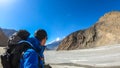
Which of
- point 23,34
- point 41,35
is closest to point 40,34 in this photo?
point 41,35

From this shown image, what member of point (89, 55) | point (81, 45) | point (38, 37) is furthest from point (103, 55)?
point (81, 45)

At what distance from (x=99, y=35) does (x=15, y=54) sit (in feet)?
145

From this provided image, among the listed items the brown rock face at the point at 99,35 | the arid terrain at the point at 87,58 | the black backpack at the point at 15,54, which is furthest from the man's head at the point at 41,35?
the brown rock face at the point at 99,35

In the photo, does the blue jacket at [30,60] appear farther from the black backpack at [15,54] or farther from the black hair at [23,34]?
the black hair at [23,34]

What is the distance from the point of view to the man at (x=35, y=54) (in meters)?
2.27

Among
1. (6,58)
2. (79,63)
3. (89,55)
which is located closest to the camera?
(6,58)

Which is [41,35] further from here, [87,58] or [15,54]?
[87,58]

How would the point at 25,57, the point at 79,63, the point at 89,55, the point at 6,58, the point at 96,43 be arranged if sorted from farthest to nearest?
the point at 96,43, the point at 89,55, the point at 79,63, the point at 6,58, the point at 25,57

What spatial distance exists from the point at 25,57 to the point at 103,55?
871 centimetres

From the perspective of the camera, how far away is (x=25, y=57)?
2.32 metres

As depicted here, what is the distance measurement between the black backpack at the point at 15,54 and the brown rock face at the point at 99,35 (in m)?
38.1

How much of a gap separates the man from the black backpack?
0.07m

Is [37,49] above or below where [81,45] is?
below

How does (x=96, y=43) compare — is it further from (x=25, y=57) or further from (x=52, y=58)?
(x=25, y=57)
